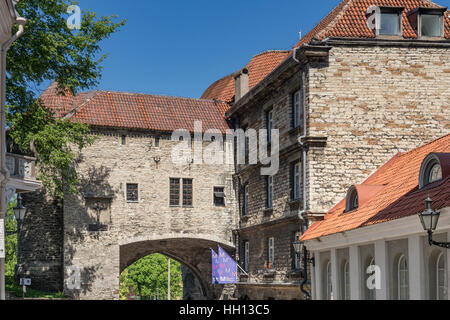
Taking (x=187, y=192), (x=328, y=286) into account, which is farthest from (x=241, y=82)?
(x=328, y=286)

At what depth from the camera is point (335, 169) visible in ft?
83.3

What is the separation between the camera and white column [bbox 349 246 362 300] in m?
19.3

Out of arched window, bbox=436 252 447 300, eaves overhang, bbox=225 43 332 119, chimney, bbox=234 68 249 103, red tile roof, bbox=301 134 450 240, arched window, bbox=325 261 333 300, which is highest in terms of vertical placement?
chimney, bbox=234 68 249 103

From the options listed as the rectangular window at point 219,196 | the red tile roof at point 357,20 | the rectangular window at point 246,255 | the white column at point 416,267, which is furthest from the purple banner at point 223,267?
the white column at point 416,267

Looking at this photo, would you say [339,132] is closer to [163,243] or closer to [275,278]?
[275,278]

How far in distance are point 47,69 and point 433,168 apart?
15382 mm

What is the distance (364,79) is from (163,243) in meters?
14.8

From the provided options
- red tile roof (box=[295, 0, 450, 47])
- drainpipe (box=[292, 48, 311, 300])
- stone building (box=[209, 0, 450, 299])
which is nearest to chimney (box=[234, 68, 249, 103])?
red tile roof (box=[295, 0, 450, 47])

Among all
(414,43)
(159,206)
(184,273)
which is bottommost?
(184,273)

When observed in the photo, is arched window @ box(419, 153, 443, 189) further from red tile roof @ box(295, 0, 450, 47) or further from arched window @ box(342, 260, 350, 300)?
red tile roof @ box(295, 0, 450, 47)

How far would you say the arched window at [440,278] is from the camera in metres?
15.2
